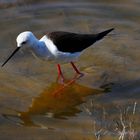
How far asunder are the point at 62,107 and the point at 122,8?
3022 millimetres

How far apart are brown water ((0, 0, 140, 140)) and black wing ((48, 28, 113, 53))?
384mm

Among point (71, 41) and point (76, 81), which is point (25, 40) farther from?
point (76, 81)

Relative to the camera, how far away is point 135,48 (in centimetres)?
769

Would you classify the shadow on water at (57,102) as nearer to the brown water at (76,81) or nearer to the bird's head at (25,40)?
the brown water at (76,81)

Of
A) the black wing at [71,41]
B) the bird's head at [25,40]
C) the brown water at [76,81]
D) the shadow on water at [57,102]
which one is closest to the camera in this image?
the brown water at [76,81]

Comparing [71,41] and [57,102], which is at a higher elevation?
[71,41]

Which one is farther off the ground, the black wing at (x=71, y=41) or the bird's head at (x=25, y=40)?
the bird's head at (x=25, y=40)

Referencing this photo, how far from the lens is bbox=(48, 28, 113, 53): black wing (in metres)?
6.84

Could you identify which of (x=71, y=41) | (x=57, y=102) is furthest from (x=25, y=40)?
(x=57, y=102)

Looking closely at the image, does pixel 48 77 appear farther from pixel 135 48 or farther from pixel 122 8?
pixel 122 8

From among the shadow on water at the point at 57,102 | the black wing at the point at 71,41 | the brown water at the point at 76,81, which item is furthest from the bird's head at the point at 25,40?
the shadow on water at the point at 57,102

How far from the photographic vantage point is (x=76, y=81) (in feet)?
23.7

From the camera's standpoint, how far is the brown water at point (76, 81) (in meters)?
5.80

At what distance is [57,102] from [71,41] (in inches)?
34.0
